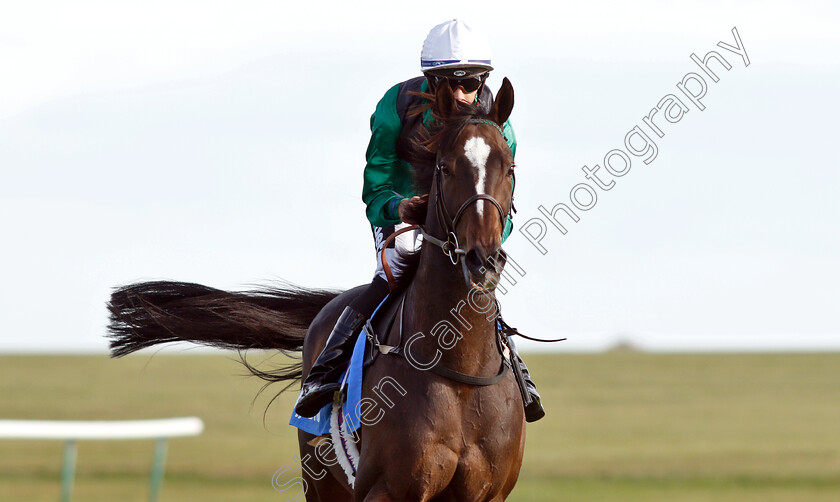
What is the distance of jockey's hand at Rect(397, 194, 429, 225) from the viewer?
498 cm

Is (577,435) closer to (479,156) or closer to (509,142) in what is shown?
(509,142)

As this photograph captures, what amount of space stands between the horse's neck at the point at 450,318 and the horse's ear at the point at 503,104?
0.66m

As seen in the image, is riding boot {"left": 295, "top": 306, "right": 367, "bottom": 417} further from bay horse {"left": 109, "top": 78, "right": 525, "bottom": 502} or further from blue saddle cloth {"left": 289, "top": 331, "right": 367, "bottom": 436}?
bay horse {"left": 109, "top": 78, "right": 525, "bottom": 502}

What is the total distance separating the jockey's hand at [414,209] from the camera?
498 centimetres

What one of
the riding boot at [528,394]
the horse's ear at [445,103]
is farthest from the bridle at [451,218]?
the riding boot at [528,394]

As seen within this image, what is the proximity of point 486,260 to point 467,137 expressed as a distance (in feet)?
1.98

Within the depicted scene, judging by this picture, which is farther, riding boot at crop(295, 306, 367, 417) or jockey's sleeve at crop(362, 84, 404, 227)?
jockey's sleeve at crop(362, 84, 404, 227)

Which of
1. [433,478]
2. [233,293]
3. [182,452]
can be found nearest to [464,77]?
[433,478]

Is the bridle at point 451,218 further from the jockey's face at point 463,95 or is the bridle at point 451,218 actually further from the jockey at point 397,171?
the jockey's face at point 463,95

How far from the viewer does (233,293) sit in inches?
293

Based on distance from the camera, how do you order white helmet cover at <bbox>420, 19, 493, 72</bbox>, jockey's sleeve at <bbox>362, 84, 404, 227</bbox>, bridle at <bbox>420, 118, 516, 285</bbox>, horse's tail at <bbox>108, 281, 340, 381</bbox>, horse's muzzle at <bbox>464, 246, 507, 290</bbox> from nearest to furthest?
horse's muzzle at <bbox>464, 246, 507, 290</bbox> < bridle at <bbox>420, 118, 516, 285</bbox> < white helmet cover at <bbox>420, 19, 493, 72</bbox> < jockey's sleeve at <bbox>362, 84, 404, 227</bbox> < horse's tail at <bbox>108, 281, 340, 381</bbox>

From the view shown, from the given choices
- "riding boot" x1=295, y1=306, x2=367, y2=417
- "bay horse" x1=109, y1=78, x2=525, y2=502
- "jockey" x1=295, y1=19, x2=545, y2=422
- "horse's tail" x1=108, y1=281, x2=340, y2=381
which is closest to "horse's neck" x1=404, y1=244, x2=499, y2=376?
"bay horse" x1=109, y1=78, x2=525, y2=502

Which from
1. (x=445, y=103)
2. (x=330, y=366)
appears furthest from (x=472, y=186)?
(x=330, y=366)

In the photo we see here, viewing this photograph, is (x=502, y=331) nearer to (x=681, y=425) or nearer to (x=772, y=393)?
(x=681, y=425)
